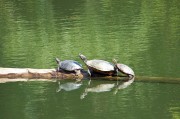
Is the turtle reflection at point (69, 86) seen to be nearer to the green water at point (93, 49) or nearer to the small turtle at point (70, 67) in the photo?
the green water at point (93, 49)

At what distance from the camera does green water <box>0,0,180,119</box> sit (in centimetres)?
931

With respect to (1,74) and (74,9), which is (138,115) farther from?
(74,9)

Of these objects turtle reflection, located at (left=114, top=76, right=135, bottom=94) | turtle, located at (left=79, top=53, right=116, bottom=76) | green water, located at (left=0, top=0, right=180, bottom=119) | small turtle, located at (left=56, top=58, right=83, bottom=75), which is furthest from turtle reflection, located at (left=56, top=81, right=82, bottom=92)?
turtle reflection, located at (left=114, top=76, right=135, bottom=94)

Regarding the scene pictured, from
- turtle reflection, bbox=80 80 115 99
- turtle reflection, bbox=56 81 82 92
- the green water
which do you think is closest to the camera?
the green water

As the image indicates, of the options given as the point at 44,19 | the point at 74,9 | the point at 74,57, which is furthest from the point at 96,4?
the point at 74,57

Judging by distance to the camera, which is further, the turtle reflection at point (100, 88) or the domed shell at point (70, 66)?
the domed shell at point (70, 66)

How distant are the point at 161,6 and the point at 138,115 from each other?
56.0 ft

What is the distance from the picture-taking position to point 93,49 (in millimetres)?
14750

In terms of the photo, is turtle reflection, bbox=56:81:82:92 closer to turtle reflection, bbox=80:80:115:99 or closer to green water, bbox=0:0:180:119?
green water, bbox=0:0:180:119

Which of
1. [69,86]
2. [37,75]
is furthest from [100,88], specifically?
[37,75]

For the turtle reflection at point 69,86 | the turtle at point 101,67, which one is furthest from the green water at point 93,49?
the turtle at point 101,67

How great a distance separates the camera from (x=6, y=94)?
10.5 m

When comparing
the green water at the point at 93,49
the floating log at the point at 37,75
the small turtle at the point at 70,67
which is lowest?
the green water at the point at 93,49

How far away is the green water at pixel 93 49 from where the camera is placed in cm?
931
